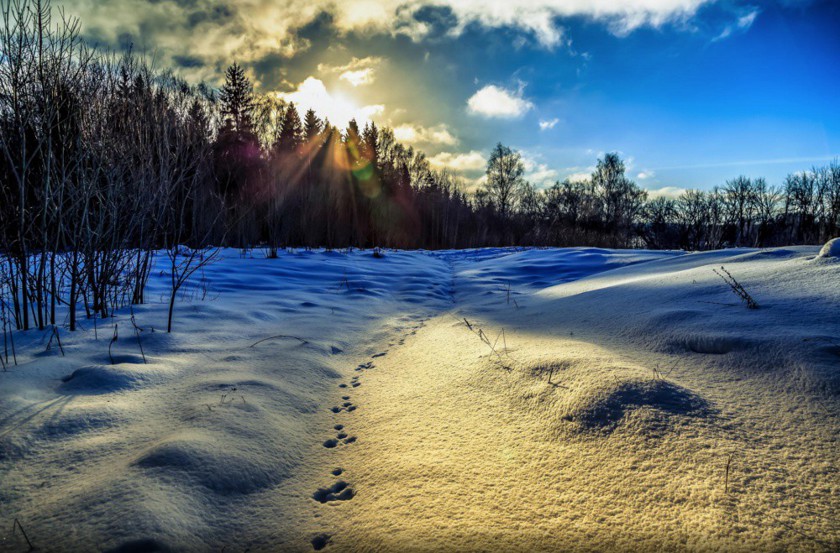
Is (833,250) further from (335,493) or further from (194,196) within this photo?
(194,196)

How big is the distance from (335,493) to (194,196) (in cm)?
485

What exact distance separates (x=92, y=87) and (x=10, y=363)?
2269 millimetres

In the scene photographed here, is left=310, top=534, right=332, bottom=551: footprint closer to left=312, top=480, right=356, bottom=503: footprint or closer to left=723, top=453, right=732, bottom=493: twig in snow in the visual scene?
left=312, top=480, right=356, bottom=503: footprint

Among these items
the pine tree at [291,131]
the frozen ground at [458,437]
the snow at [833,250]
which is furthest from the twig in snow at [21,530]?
the pine tree at [291,131]

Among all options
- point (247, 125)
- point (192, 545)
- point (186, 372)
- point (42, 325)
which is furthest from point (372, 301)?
point (247, 125)

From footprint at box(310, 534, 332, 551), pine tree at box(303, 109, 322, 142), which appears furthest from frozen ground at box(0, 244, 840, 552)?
pine tree at box(303, 109, 322, 142)

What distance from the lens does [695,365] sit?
1631mm

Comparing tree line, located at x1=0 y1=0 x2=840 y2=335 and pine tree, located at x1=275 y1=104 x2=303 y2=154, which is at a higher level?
pine tree, located at x1=275 y1=104 x2=303 y2=154

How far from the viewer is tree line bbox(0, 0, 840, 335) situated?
2602mm

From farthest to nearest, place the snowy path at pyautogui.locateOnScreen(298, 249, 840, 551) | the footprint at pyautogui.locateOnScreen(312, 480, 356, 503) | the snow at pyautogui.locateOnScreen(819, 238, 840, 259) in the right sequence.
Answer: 1. the snow at pyautogui.locateOnScreen(819, 238, 840, 259)
2. the footprint at pyautogui.locateOnScreen(312, 480, 356, 503)
3. the snowy path at pyautogui.locateOnScreen(298, 249, 840, 551)

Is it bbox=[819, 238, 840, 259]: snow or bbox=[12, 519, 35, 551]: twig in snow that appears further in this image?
bbox=[819, 238, 840, 259]: snow

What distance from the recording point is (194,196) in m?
4.82

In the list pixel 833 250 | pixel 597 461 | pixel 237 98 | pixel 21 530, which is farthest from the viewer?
pixel 237 98

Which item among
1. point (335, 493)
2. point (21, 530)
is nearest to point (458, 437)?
point (335, 493)
